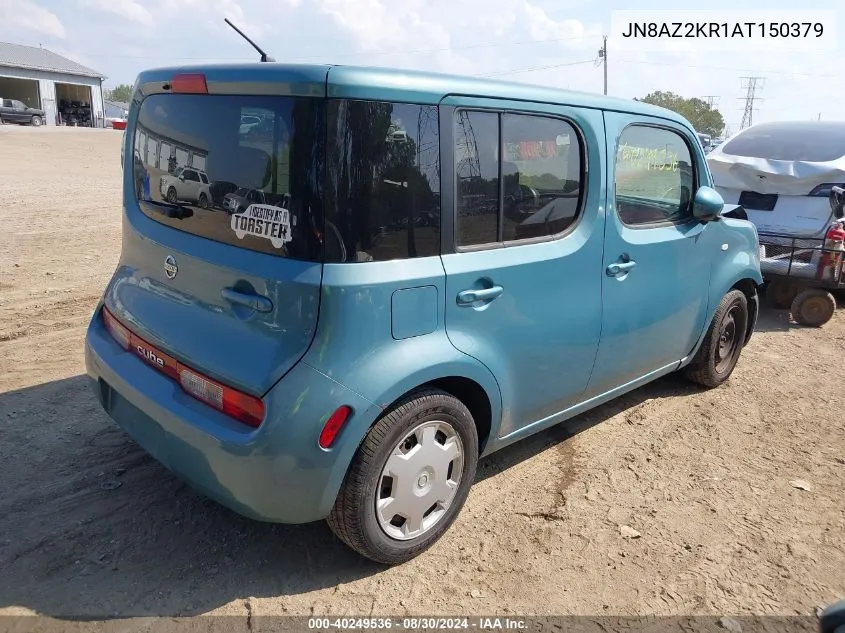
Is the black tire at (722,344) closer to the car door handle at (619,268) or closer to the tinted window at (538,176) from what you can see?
the car door handle at (619,268)

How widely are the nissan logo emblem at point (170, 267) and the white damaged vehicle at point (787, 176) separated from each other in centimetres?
621

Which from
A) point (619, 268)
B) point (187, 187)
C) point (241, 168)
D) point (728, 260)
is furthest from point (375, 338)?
point (728, 260)

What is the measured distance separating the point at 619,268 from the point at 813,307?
4094mm

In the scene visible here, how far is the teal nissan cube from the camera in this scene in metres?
2.32

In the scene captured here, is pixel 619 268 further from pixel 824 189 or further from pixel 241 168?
Result: pixel 824 189

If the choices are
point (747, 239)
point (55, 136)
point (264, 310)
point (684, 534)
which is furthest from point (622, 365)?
point (55, 136)

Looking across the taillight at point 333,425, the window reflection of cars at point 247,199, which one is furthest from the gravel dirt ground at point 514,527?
the window reflection of cars at point 247,199

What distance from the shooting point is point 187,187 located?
274cm

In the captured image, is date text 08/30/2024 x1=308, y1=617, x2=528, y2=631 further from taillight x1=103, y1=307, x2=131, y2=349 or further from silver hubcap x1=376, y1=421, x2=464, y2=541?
taillight x1=103, y1=307, x2=131, y2=349

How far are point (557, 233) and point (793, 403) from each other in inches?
105

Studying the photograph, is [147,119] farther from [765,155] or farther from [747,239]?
[765,155]

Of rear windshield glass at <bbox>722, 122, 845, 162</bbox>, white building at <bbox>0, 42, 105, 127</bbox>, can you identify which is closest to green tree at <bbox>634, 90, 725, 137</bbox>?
white building at <bbox>0, 42, 105, 127</bbox>

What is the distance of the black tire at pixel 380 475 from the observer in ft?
8.20

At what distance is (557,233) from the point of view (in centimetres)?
316
